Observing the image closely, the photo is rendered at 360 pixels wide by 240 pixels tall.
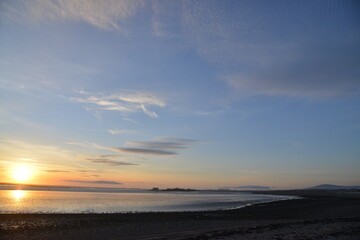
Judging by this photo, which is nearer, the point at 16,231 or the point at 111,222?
the point at 16,231

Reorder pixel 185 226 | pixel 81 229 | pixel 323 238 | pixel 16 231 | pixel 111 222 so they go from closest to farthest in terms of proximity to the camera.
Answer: pixel 323 238
pixel 16 231
pixel 81 229
pixel 185 226
pixel 111 222

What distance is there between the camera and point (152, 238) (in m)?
16.8

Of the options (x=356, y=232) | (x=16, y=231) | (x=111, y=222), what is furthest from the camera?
(x=111, y=222)

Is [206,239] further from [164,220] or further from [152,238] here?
[164,220]

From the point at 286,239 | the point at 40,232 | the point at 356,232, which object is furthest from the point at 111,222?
the point at 356,232

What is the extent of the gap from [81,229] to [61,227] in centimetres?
189

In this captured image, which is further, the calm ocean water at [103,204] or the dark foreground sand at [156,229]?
the calm ocean water at [103,204]

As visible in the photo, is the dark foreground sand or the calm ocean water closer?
the dark foreground sand

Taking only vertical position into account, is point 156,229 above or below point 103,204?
below

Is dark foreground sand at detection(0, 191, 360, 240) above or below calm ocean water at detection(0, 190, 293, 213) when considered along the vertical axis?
below

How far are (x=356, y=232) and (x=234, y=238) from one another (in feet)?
25.8

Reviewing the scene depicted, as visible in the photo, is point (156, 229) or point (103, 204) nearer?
point (156, 229)

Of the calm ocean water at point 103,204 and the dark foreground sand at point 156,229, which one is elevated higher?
the calm ocean water at point 103,204

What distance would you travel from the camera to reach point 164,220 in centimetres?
2519
